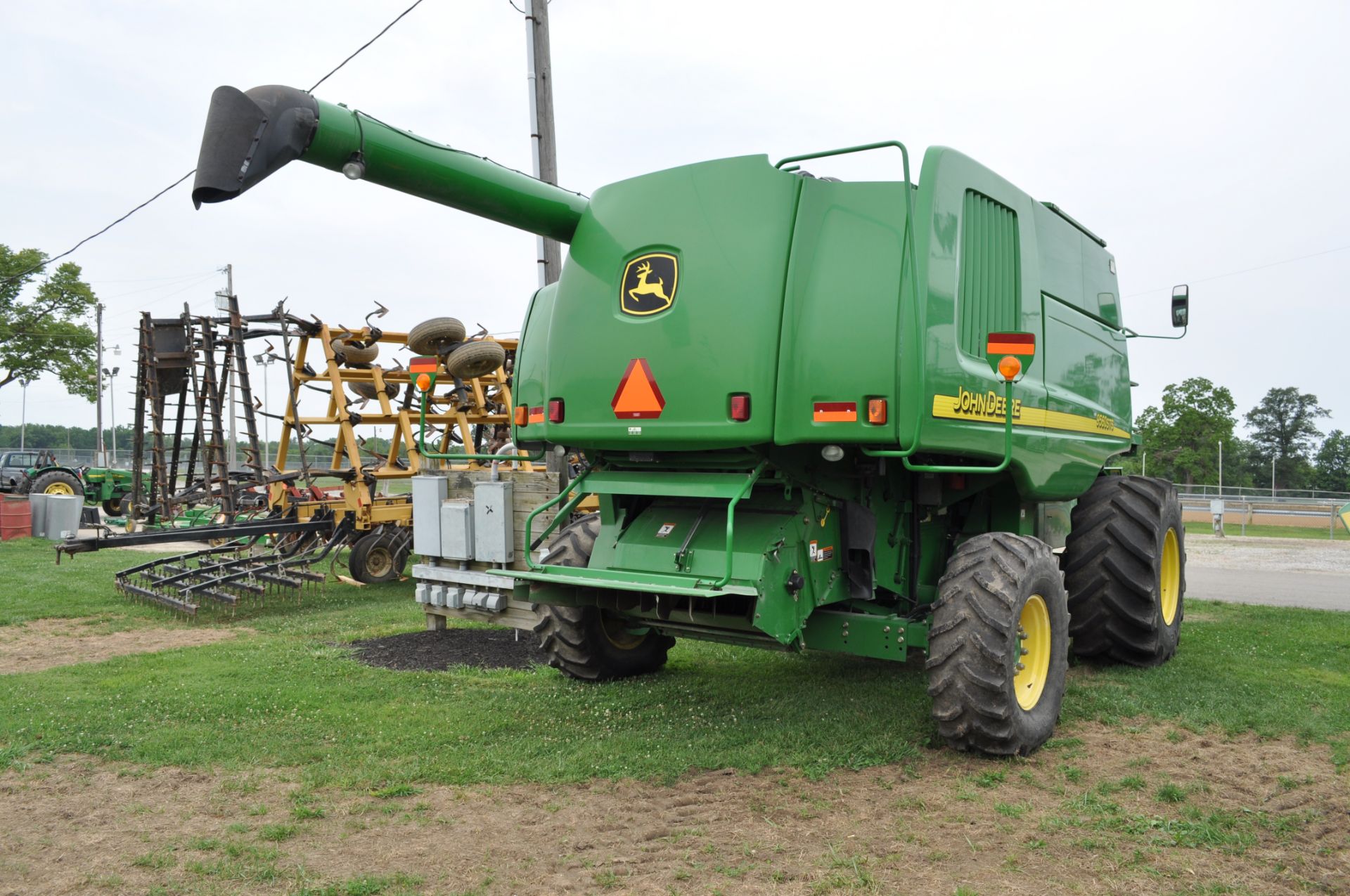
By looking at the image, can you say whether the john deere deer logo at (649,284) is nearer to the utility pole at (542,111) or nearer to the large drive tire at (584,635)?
the large drive tire at (584,635)

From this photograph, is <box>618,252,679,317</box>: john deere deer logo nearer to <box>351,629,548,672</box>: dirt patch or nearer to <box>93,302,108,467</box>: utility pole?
<box>351,629,548,672</box>: dirt patch

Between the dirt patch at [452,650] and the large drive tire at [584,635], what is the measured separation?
1.76 feet

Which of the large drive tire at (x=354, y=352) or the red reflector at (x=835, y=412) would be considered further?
the large drive tire at (x=354, y=352)

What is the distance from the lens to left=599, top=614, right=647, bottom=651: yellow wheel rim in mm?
6262

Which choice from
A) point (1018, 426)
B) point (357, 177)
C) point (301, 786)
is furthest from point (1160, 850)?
point (357, 177)

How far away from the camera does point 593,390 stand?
17.2 feet

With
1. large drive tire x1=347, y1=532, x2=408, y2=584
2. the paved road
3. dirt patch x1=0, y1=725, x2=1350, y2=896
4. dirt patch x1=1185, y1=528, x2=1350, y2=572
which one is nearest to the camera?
dirt patch x1=0, y1=725, x2=1350, y2=896

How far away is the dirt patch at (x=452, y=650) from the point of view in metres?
7.11

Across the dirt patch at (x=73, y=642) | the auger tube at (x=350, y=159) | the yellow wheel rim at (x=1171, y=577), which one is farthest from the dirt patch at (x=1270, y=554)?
the dirt patch at (x=73, y=642)

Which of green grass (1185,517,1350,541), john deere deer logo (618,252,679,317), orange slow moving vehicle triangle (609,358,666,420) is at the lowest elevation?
green grass (1185,517,1350,541)

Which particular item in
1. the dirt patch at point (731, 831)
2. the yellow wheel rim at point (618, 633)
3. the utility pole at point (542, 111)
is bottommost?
the dirt patch at point (731, 831)

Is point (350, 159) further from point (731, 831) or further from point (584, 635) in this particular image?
point (731, 831)

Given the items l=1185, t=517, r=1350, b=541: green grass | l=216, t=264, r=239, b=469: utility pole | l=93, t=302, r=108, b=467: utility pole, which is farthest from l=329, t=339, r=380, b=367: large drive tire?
l=93, t=302, r=108, b=467: utility pole

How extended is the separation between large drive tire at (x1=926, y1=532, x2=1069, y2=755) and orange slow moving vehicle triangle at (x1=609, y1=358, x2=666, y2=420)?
1.69 metres
